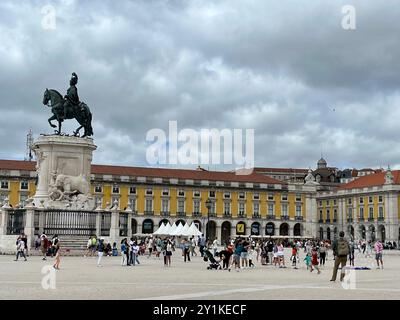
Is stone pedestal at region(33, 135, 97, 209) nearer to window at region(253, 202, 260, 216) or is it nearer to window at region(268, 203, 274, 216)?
window at region(253, 202, 260, 216)

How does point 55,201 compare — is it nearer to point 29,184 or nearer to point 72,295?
point 72,295

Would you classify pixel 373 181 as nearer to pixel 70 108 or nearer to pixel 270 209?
pixel 270 209

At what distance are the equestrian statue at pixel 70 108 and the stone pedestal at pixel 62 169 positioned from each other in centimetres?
102

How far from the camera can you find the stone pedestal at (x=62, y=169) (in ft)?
124

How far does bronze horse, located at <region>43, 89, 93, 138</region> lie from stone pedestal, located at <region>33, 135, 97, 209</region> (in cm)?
105

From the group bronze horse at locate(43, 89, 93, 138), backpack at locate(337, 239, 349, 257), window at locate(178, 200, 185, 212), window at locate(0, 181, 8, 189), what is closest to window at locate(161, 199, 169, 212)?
window at locate(178, 200, 185, 212)

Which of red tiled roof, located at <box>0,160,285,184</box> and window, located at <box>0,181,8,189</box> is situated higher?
red tiled roof, located at <box>0,160,285,184</box>

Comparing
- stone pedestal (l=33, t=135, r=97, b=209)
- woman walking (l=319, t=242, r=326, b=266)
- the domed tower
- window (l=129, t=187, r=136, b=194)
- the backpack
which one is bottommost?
woman walking (l=319, t=242, r=326, b=266)

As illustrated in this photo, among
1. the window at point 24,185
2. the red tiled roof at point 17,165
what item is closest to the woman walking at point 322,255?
the window at point 24,185

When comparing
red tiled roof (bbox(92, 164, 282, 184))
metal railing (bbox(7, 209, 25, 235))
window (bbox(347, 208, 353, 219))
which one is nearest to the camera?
metal railing (bbox(7, 209, 25, 235))

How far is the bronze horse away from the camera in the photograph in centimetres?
3962

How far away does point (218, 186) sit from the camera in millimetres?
98938

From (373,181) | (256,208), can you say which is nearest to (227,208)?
(256,208)
